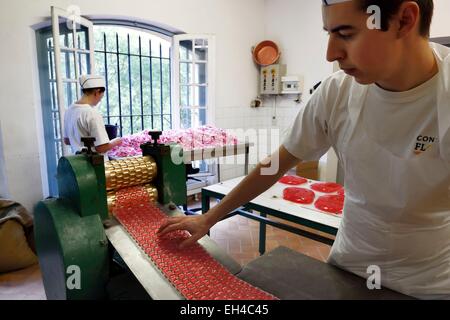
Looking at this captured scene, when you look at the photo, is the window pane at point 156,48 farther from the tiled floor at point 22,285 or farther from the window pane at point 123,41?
the tiled floor at point 22,285

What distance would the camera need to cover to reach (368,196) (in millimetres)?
984

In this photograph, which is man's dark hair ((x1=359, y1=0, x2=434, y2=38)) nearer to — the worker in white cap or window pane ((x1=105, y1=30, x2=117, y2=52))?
the worker in white cap

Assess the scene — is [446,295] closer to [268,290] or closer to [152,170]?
[268,290]

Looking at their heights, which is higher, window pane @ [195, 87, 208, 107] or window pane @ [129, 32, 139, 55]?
window pane @ [129, 32, 139, 55]

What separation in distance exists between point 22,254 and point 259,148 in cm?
408

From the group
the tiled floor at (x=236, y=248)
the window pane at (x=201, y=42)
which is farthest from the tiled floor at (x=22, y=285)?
the window pane at (x=201, y=42)

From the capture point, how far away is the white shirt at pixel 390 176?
86cm

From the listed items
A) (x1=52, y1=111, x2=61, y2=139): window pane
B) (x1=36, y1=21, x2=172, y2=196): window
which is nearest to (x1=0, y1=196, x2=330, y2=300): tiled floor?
(x1=36, y1=21, x2=172, y2=196): window

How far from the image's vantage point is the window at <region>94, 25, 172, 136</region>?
441 centimetres

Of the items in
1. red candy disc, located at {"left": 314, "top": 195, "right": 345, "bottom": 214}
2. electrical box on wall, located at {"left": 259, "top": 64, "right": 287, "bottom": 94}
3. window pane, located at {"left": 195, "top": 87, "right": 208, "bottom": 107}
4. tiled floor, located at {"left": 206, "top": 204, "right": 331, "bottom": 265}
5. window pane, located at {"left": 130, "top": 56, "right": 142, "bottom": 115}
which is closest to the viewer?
red candy disc, located at {"left": 314, "top": 195, "right": 345, "bottom": 214}

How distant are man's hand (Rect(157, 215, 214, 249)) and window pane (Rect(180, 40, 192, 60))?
4.18m

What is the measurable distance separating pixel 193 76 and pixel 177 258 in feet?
13.7

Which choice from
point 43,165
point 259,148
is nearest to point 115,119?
point 43,165

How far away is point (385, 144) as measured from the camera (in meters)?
0.92
